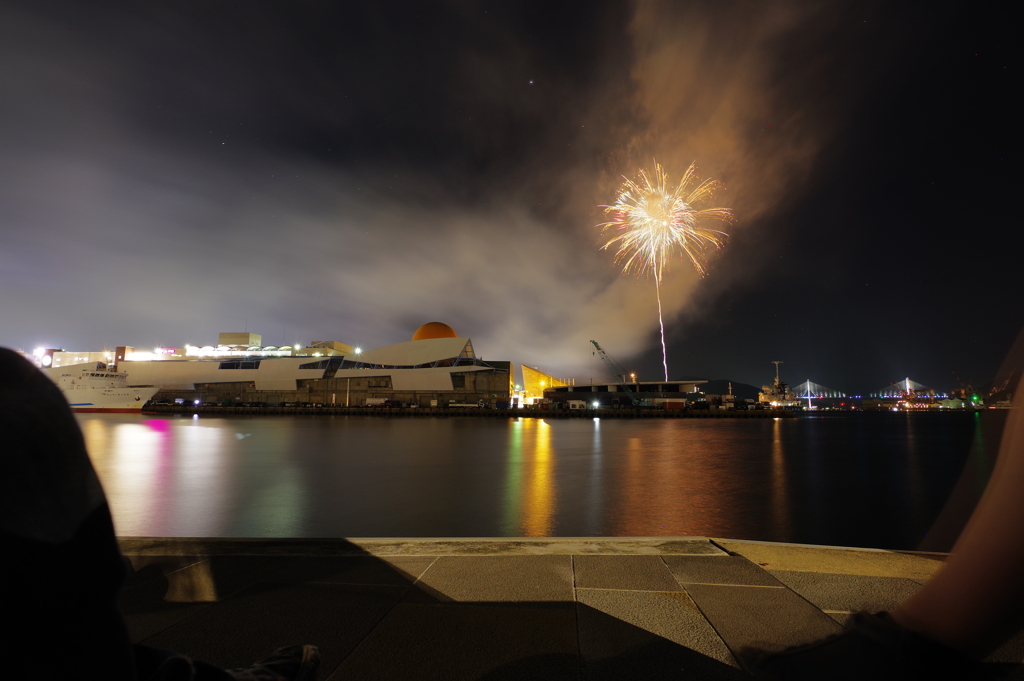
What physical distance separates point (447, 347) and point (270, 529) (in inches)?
2616

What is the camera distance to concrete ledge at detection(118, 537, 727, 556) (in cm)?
489

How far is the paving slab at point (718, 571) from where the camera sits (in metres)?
4.04

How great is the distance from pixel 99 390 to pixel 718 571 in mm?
91646

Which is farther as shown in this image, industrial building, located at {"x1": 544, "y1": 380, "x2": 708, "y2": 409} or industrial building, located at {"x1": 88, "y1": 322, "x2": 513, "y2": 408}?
industrial building, located at {"x1": 544, "y1": 380, "x2": 708, "y2": 409}

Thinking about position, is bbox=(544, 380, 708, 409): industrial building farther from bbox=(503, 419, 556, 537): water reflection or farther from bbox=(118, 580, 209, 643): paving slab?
bbox=(118, 580, 209, 643): paving slab

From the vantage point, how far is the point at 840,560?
15.3 ft

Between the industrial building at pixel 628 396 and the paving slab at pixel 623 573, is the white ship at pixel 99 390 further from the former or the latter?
the paving slab at pixel 623 573

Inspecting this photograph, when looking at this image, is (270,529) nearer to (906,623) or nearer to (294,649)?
(294,649)

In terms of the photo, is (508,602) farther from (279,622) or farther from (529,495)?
(529,495)

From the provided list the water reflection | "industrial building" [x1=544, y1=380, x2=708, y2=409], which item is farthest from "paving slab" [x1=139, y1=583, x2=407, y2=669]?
"industrial building" [x1=544, y1=380, x2=708, y2=409]

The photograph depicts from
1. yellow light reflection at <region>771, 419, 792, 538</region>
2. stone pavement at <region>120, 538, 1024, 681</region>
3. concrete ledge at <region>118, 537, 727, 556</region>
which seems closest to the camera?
stone pavement at <region>120, 538, 1024, 681</region>

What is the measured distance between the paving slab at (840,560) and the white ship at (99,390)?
89.4 metres

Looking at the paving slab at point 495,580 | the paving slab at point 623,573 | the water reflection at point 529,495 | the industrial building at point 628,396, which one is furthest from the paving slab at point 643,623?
the industrial building at point 628,396

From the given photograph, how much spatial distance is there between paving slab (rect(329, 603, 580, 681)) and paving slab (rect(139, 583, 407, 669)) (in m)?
0.16
